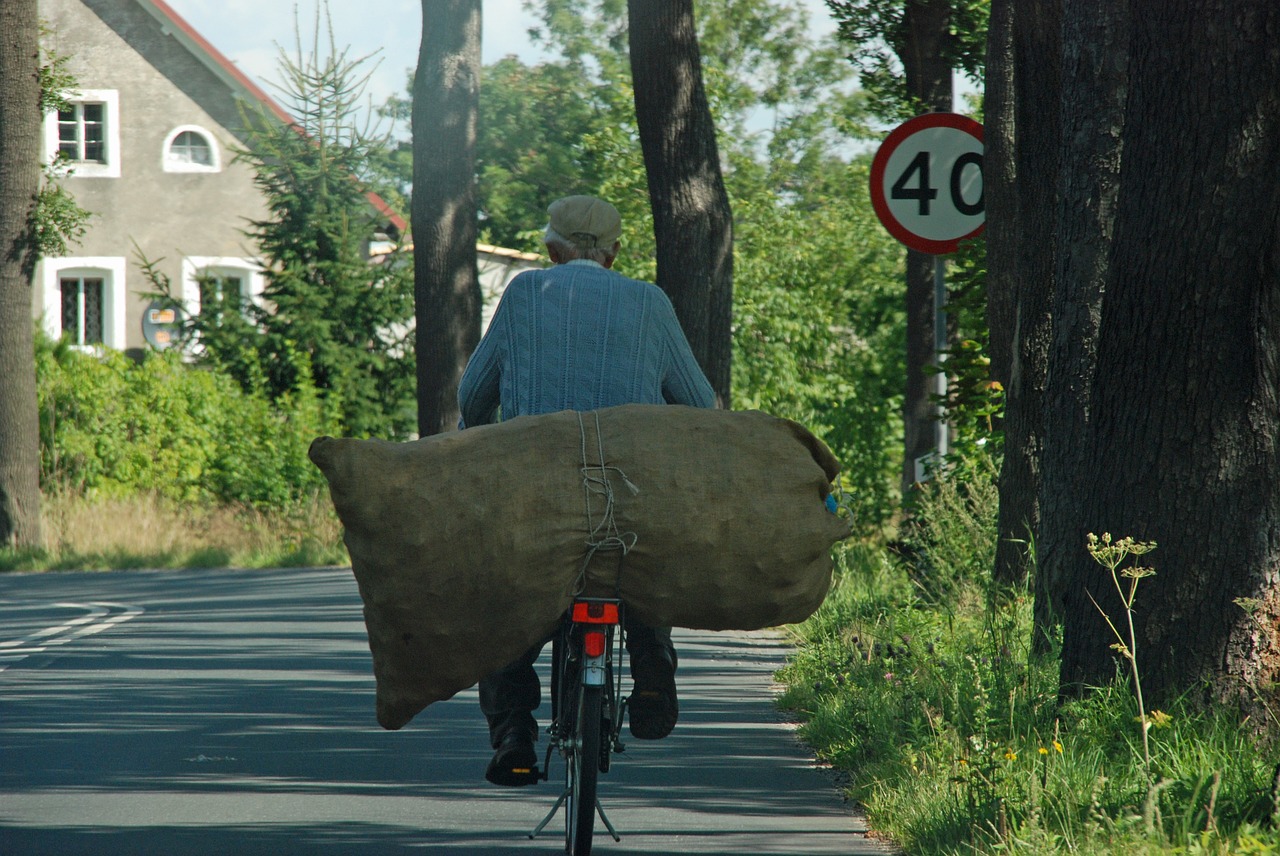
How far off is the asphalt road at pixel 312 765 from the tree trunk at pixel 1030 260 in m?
1.76

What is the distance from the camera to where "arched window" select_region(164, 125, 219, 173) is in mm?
34719

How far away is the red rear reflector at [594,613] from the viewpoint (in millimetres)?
4875

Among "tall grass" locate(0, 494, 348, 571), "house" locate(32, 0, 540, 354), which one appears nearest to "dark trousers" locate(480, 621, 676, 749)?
"tall grass" locate(0, 494, 348, 571)

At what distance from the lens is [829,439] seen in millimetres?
26031

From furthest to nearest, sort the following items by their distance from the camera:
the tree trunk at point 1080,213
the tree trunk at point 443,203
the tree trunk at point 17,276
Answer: the tree trunk at point 17,276 → the tree trunk at point 443,203 → the tree trunk at point 1080,213

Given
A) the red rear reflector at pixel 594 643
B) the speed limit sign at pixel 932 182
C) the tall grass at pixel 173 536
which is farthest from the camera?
the tall grass at pixel 173 536

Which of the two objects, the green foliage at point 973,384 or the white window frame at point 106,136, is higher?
the white window frame at point 106,136

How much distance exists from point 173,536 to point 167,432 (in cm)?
379

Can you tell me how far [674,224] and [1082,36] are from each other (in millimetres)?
Result: 6862

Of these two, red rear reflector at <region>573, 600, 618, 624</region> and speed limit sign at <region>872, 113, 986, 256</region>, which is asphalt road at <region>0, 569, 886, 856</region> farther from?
speed limit sign at <region>872, 113, 986, 256</region>

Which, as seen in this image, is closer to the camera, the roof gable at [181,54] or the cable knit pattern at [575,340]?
the cable knit pattern at [575,340]

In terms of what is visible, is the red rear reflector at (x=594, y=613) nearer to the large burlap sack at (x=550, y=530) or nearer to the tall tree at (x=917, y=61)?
the large burlap sack at (x=550, y=530)

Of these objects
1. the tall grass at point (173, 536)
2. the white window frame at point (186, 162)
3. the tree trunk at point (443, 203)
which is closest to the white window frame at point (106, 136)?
the white window frame at point (186, 162)

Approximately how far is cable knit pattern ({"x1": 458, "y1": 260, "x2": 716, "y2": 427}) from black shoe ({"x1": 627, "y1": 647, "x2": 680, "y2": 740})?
840 mm
